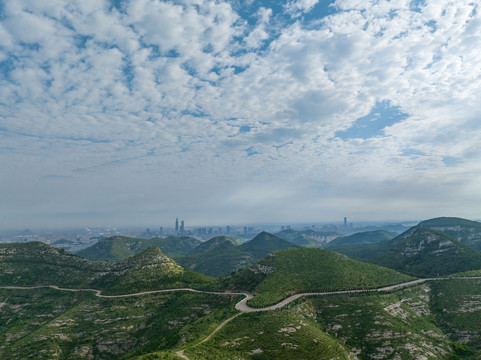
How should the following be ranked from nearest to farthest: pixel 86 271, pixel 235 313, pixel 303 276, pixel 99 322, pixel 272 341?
pixel 272 341 < pixel 235 313 < pixel 99 322 < pixel 303 276 < pixel 86 271

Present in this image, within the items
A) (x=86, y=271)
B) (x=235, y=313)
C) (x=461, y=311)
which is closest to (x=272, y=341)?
(x=235, y=313)

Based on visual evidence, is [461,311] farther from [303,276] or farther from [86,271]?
[86,271]

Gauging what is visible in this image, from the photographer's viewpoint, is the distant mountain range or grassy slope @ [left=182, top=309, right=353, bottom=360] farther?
the distant mountain range

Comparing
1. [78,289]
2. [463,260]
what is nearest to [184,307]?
[78,289]

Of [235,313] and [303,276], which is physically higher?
[303,276]

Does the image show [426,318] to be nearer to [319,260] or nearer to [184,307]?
[319,260]

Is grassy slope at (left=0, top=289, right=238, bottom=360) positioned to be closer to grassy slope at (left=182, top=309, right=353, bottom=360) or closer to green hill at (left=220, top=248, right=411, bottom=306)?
grassy slope at (left=182, top=309, right=353, bottom=360)

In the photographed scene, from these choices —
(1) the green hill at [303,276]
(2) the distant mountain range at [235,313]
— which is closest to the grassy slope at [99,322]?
(2) the distant mountain range at [235,313]

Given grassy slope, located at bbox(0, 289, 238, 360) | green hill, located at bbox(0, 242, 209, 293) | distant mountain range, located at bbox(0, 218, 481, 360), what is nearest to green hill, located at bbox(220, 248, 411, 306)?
distant mountain range, located at bbox(0, 218, 481, 360)
